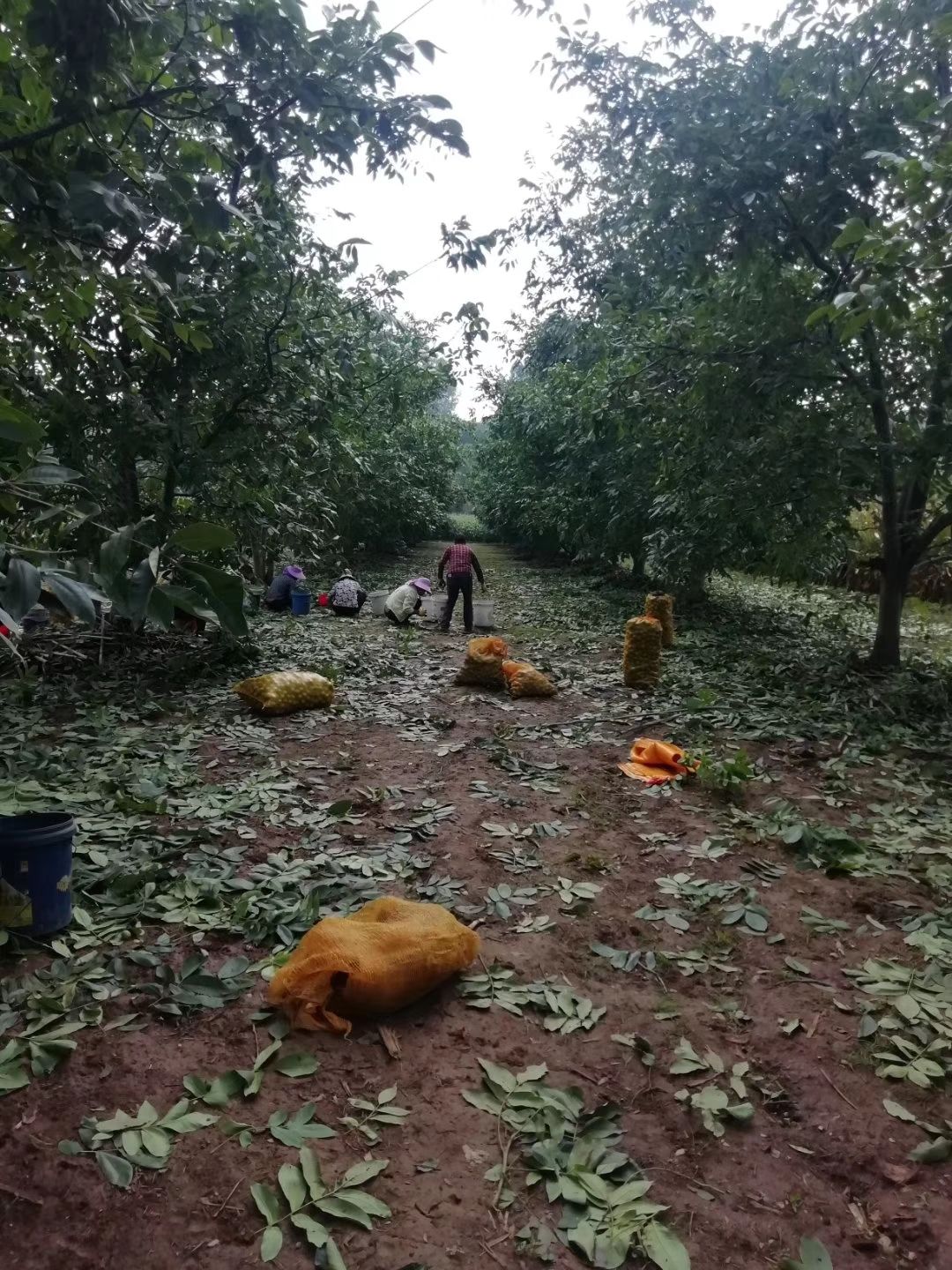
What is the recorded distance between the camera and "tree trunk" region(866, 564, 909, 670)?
7395 mm

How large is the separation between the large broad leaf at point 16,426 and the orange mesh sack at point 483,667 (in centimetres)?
563

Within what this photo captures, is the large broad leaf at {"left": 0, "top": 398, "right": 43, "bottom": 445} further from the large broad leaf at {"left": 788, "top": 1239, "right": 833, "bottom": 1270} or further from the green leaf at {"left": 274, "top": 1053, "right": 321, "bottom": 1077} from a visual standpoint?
the large broad leaf at {"left": 788, "top": 1239, "right": 833, "bottom": 1270}

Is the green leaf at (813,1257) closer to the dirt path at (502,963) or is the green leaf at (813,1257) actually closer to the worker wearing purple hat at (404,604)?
the dirt path at (502,963)

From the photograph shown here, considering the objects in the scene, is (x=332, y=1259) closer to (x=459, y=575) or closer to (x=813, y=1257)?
(x=813, y=1257)

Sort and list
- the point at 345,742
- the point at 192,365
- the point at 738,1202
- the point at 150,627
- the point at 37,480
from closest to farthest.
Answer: the point at 37,480
the point at 738,1202
the point at 345,742
the point at 192,365
the point at 150,627

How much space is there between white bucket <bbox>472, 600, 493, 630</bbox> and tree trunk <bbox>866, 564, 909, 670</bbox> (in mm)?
4518

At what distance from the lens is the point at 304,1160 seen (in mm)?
1935

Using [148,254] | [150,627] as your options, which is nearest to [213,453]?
[150,627]

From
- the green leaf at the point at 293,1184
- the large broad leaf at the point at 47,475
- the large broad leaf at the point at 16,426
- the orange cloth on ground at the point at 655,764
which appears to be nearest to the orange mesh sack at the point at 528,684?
the orange cloth on ground at the point at 655,764

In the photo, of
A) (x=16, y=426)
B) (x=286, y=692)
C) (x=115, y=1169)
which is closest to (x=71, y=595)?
(x=16, y=426)

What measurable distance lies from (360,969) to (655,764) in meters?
2.88

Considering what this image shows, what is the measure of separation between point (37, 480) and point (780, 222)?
6.25 meters

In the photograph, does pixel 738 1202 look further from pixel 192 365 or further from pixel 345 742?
pixel 192 365

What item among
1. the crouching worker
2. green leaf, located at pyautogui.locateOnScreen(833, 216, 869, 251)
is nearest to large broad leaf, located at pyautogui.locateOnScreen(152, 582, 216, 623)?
green leaf, located at pyautogui.locateOnScreen(833, 216, 869, 251)
